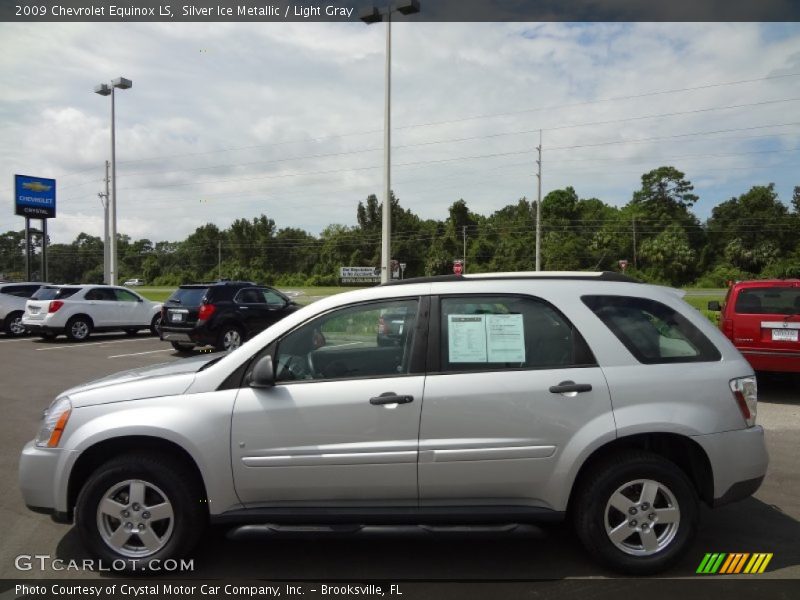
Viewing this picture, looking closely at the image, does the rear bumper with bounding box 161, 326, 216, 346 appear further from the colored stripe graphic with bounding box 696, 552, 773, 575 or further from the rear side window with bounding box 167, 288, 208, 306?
the colored stripe graphic with bounding box 696, 552, 773, 575

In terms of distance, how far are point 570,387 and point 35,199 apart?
114 ft

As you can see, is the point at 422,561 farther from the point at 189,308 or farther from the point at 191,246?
the point at 191,246

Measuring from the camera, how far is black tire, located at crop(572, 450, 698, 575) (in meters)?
3.55

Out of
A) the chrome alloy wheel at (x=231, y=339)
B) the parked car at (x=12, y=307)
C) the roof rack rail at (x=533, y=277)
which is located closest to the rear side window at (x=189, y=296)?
the chrome alloy wheel at (x=231, y=339)

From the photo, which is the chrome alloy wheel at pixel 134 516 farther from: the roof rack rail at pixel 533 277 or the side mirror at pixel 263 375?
the roof rack rail at pixel 533 277

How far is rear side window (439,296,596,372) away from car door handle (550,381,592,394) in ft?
0.43

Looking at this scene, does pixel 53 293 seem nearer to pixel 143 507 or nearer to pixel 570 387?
pixel 143 507

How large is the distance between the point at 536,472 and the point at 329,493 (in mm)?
1206

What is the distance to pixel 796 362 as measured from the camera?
8297 mm

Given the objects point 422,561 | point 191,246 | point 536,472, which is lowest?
point 422,561

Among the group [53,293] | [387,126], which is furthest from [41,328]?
[387,126]

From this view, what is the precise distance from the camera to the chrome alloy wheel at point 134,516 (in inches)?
141

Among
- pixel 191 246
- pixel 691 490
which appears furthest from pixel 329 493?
pixel 191 246

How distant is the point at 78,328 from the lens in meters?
16.9
